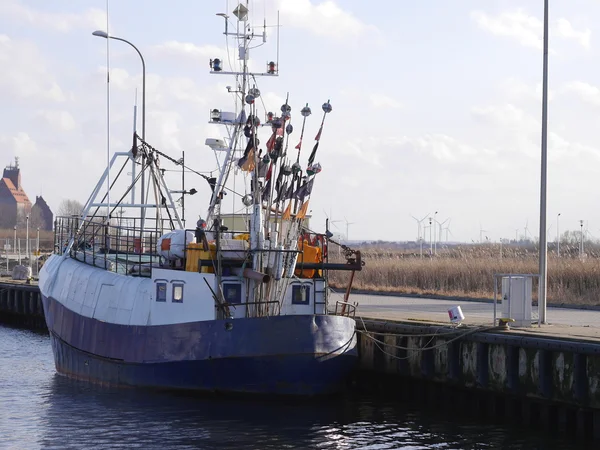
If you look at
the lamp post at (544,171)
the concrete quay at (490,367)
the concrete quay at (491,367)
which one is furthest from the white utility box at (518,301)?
the lamp post at (544,171)

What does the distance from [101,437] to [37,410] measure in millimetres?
3937

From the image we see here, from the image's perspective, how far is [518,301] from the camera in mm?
25062

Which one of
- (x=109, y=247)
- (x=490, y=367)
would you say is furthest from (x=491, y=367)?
(x=109, y=247)

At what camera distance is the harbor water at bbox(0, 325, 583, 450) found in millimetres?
20484

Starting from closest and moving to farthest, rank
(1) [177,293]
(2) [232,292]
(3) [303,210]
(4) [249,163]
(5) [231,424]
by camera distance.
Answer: (5) [231,424]
(3) [303,210]
(2) [232,292]
(4) [249,163]
(1) [177,293]

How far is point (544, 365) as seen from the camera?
21.7 m

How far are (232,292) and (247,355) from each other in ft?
5.78

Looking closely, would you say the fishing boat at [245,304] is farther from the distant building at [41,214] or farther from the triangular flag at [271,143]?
the distant building at [41,214]

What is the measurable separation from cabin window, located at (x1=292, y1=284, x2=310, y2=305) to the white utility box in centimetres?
478

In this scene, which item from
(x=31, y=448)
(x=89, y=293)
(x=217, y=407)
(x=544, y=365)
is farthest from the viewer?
(x=89, y=293)

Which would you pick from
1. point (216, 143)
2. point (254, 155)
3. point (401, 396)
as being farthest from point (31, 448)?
point (216, 143)

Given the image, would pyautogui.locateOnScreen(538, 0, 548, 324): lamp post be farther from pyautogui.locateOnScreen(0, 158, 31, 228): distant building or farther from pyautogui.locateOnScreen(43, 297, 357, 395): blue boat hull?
pyautogui.locateOnScreen(0, 158, 31, 228): distant building

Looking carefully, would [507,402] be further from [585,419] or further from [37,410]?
[37,410]

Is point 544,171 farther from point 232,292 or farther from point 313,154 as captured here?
point 232,292
